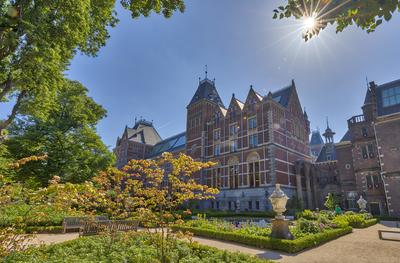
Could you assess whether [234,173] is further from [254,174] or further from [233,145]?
[233,145]

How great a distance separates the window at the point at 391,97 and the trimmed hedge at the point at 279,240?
21.2 m

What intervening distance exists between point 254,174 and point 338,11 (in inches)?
1226

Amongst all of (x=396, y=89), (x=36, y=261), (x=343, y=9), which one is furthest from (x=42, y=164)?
(x=396, y=89)

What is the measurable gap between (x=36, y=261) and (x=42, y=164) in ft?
62.2

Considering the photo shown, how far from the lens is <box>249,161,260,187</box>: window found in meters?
32.5

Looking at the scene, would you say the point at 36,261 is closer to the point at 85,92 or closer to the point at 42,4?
the point at 42,4

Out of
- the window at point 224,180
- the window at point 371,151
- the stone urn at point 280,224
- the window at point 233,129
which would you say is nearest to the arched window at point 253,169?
the window at point 224,180

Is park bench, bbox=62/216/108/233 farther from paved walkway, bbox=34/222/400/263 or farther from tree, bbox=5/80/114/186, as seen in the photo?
tree, bbox=5/80/114/186

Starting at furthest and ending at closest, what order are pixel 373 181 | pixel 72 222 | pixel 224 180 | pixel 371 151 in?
1. pixel 224 180
2. pixel 371 151
3. pixel 373 181
4. pixel 72 222

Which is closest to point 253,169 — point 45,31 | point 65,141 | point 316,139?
point 65,141

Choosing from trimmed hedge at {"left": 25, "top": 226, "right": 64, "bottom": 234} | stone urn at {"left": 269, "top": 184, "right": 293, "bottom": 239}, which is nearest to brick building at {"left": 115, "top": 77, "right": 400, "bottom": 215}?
stone urn at {"left": 269, "top": 184, "right": 293, "bottom": 239}

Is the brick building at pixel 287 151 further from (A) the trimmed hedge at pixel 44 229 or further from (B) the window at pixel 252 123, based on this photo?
(A) the trimmed hedge at pixel 44 229

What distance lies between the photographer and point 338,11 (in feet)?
11.1

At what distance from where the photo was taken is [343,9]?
10.9 ft
